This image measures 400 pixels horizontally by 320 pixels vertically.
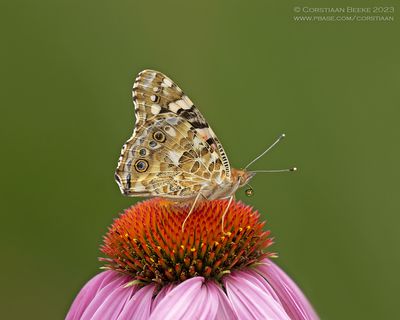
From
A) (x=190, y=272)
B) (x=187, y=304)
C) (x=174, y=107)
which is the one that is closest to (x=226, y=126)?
(x=174, y=107)

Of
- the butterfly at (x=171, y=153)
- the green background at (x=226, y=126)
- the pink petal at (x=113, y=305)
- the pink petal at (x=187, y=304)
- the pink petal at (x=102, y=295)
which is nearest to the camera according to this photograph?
the pink petal at (x=187, y=304)

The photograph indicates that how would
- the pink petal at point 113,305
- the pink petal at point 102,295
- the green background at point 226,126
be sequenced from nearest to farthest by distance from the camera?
the pink petal at point 113,305 < the pink petal at point 102,295 < the green background at point 226,126

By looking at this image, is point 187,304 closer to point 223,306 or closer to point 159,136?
point 223,306

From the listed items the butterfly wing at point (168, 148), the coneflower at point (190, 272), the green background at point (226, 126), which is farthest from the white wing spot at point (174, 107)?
the green background at point (226, 126)

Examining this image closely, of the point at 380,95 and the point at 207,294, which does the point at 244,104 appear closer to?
the point at 380,95

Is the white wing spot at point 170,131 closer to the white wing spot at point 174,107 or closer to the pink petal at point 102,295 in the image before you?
the white wing spot at point 174,107

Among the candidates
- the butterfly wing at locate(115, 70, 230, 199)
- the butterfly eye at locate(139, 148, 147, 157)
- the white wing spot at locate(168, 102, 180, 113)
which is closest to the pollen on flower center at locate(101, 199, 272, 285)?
the butterfly wing at locate(115, 70, 230, 199)
